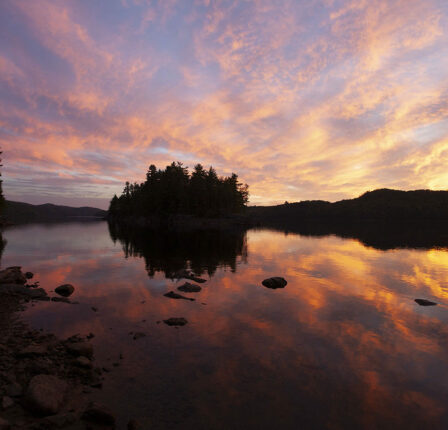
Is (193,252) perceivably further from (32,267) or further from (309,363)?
(309,363)

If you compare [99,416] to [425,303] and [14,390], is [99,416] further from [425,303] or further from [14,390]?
[425,303]

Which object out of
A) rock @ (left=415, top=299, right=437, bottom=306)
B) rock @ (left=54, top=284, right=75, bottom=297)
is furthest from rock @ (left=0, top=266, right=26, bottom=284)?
rock @ (left=415, top=299, right=437, bottom=306)

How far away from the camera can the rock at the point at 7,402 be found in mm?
8914

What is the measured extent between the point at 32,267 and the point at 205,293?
25.9 m

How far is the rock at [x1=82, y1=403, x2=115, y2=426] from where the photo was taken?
8.88 meters

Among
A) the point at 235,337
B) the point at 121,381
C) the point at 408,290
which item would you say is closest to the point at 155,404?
Result: the point at 121,381

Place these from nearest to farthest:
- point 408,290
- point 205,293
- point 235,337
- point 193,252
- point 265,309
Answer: point 235,337 → point 265,309 → point 205,293 → point 408,290 → point 193,252

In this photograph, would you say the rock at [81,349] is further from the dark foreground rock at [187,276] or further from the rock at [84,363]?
the dark foreground rock at [187,276]

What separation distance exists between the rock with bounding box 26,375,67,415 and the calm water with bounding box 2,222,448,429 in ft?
4.95

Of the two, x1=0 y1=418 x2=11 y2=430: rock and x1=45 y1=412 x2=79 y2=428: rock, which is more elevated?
x1=0 y1=418 x2=11 y2=430: rock

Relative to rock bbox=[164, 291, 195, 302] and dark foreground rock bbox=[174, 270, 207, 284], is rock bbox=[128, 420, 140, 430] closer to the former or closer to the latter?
rock bbox=[164, 291, 195, 302]

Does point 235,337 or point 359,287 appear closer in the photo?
point 235,337

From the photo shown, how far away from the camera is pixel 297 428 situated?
9320mm

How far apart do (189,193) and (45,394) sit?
132975 millimetres
